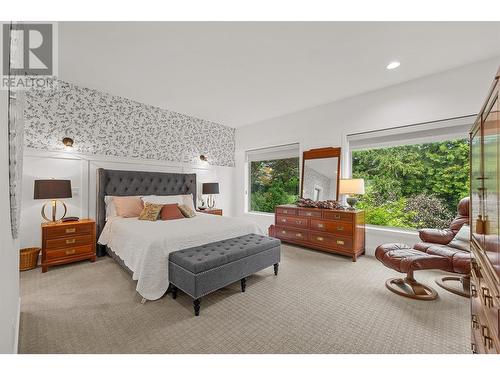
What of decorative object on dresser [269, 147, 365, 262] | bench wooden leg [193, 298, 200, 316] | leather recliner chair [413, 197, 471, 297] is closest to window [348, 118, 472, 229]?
decorative object on dresser [269, 147, 365, 262]

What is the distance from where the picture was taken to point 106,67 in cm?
286

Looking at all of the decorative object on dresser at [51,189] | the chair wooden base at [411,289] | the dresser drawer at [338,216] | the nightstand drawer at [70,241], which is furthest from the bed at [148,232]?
the chair wooden base at [411,289]

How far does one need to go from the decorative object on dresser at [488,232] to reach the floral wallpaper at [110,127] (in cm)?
439

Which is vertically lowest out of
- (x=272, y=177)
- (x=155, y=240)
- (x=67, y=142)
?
(x=155, y=240)

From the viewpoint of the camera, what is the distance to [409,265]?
7.18 ft

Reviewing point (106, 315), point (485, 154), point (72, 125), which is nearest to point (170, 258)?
point (106, 315)

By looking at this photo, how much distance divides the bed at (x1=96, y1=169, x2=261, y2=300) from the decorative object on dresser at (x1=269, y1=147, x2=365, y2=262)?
1191 millimetres

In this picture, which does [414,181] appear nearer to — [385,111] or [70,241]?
[385,111]

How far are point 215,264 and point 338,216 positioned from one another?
2.30m

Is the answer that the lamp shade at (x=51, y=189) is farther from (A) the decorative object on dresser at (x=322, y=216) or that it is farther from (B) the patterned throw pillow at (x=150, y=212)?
(A) the decorative object on dresser at (x=322, y=216)

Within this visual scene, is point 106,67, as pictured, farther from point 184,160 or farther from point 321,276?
point 321,276

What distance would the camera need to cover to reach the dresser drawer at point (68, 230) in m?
2.89

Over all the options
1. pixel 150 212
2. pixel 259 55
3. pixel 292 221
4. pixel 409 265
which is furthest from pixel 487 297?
pixel 150 212

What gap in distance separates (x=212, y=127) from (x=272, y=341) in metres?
4.60
